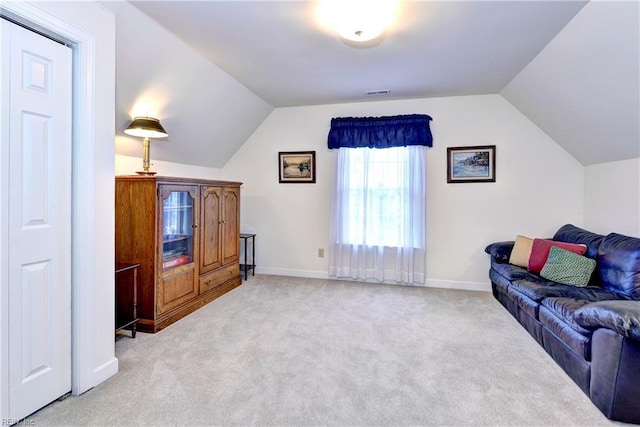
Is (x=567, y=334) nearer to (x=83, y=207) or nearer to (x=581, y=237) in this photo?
(x=581, y=237)

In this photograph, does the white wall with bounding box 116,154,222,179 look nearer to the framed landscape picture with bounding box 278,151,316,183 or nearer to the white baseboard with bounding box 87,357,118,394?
the framed landscape picture with bounding box 278,151,316,183

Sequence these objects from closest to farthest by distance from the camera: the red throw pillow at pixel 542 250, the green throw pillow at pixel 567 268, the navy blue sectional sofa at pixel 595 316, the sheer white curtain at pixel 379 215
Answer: the navy blue sectional sofa at pixel 595 316 → the green throw pillow at pixel 567 268 → the red throw pillow at pixel 542 250 → the sheer white curtain at pixel 379 215

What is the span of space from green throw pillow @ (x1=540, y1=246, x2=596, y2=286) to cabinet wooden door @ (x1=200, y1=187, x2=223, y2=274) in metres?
3.31

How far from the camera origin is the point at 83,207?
1.88 meters

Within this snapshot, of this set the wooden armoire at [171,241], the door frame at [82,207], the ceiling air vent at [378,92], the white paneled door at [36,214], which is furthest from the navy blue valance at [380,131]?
the white paneled door at [36,214]

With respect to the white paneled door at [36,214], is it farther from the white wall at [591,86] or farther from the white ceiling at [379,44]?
the white wall at [591,86]

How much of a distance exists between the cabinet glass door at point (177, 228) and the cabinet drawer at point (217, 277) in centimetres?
33

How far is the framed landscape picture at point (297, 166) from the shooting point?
4.58 meters

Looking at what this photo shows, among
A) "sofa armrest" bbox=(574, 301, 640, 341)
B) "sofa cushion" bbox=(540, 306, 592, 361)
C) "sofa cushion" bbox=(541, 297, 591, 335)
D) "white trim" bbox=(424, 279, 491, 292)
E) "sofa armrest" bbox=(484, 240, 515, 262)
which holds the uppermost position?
"sofa armrest" bbox=(484, 240, 515, 262)

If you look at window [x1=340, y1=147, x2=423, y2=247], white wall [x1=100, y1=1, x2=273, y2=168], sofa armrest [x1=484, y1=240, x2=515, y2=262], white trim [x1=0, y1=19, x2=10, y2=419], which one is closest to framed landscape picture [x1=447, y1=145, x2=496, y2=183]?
window [x1=340, y1=147, x2=423, y2=247]

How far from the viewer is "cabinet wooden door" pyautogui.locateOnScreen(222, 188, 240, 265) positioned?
3809 mm

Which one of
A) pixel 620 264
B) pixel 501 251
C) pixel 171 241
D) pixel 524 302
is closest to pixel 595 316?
pixel 524 302

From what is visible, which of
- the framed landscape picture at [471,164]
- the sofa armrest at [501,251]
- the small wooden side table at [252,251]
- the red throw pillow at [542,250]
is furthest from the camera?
the small wooden side table at [252,251]

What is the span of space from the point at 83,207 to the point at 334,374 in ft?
6.13
